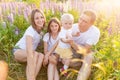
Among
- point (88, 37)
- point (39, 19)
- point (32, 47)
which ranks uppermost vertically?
point (39, 19)

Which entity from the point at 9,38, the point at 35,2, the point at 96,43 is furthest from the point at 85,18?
the point at 35,2

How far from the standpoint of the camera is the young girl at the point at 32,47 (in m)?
3.52

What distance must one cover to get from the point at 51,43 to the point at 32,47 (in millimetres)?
301

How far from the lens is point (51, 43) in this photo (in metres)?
3.84

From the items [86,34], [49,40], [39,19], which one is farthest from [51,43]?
[86,34]

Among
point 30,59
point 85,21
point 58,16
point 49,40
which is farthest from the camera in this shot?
point 58,16

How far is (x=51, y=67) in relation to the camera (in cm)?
361

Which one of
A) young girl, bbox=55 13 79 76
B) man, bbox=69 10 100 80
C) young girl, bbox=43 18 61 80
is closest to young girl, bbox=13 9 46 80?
young girl, bbox=43 18 61 80

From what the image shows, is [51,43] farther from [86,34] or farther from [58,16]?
[58,16]

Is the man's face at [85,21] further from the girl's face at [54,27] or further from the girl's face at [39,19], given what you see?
the girl's face at [39,19]

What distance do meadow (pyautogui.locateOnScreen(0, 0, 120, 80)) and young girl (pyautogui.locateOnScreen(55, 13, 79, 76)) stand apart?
205mm

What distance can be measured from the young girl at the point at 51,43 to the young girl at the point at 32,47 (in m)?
0.12

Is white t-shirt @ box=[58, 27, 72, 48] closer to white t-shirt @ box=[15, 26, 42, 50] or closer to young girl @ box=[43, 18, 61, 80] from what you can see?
young girl @ box=[43, 18, 61, 80]


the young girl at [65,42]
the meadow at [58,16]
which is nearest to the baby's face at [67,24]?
the young girl at [65,42]
